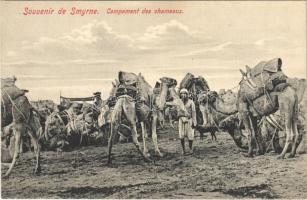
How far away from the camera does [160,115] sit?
27.8 feet

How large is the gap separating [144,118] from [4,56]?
80.1 inches

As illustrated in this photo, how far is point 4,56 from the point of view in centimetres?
846

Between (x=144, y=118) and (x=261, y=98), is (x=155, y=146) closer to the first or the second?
(x=144, y=118)

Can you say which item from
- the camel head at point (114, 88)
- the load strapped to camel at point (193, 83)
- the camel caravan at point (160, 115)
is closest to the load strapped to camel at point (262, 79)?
Answer: the camel caravan at point (160, 115)

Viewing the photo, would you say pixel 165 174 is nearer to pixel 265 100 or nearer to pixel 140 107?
pixel 140 107

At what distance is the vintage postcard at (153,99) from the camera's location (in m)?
8.17

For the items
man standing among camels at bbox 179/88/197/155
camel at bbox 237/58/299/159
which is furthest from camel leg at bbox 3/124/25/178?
camel at bbox 237/58/299/159

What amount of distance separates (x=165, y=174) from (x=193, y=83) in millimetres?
1249

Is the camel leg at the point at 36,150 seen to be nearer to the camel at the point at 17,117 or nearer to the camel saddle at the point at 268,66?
the camel at the point at 17,117

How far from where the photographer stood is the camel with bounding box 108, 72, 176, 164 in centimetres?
838

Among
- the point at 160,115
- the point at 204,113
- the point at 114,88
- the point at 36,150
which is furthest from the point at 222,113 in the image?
the point at 36,150

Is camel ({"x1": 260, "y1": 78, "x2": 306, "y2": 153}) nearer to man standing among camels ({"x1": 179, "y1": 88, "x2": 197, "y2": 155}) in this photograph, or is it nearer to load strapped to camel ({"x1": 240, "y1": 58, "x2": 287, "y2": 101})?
load strapped to camel ({"x1": 240, "y1": 58, "x2": 287, "y2": 101})

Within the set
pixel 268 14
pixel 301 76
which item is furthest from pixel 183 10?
pixel 301 76

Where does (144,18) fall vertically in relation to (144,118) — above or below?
above
